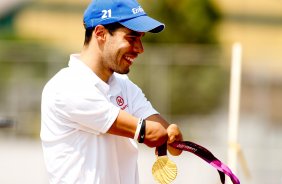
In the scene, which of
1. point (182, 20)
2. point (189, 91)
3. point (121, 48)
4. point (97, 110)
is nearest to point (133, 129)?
point (97, 110)

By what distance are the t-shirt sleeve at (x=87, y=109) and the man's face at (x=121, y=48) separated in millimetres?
196

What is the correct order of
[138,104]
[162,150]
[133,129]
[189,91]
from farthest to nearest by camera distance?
[189,91]
[138,104]
[162,150]
[133,129]

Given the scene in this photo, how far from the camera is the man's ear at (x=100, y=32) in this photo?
4691 mm

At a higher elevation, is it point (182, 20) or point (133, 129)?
point (182, 20)

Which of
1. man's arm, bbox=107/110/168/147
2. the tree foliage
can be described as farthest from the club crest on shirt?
the tree foliage

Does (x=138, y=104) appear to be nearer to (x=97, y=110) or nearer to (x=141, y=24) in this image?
(x=97, y=110)

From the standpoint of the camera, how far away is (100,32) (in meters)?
4.71

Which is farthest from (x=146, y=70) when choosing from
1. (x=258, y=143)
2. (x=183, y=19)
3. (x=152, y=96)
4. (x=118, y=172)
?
(x=118, y=172)

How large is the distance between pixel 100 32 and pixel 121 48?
6.2 inches

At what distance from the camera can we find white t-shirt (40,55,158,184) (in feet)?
15.1

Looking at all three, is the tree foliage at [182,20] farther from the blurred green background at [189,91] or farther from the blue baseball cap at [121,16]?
the blue baseball cap at [121,16]

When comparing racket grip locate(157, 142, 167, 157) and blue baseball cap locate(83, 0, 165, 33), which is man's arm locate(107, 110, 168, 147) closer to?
racket grip locate(157, 142, 167, 157)

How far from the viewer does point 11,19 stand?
24578 millimetres

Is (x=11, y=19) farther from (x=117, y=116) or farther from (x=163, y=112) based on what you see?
(x=117, y=116)
